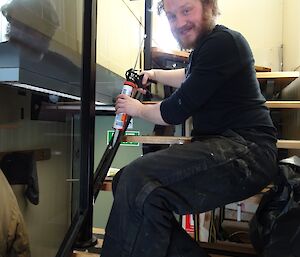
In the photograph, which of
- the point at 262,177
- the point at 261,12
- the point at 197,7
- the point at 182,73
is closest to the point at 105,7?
the point at 182,73

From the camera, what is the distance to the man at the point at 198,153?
0.79 meters

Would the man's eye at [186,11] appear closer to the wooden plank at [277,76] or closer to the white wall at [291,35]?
the wooden plank at [277,76]

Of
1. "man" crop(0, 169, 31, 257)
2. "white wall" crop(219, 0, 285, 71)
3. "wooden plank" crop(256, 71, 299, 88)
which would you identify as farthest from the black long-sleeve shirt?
"white wall" crop(219, 0, 285, 71)

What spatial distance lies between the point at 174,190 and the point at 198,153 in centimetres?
13

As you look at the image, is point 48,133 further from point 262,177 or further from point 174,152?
point 262,177

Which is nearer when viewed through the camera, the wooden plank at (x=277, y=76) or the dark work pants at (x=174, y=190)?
the dark work pants at (x=174, y=190)

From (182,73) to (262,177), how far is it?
2.25ft

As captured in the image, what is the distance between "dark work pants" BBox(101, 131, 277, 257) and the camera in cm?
78

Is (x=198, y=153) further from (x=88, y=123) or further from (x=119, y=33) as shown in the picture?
(x=119, y=33)

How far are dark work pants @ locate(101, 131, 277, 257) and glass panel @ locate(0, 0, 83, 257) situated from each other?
450 millimetres

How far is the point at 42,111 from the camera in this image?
195cm

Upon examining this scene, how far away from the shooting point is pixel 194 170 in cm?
85

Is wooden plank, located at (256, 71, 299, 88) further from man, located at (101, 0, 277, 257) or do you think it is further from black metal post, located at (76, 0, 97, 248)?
black metal post, located at (76, 0, 97, 248)

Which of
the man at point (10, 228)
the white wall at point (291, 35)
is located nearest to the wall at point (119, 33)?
the man at point (10, 228)
